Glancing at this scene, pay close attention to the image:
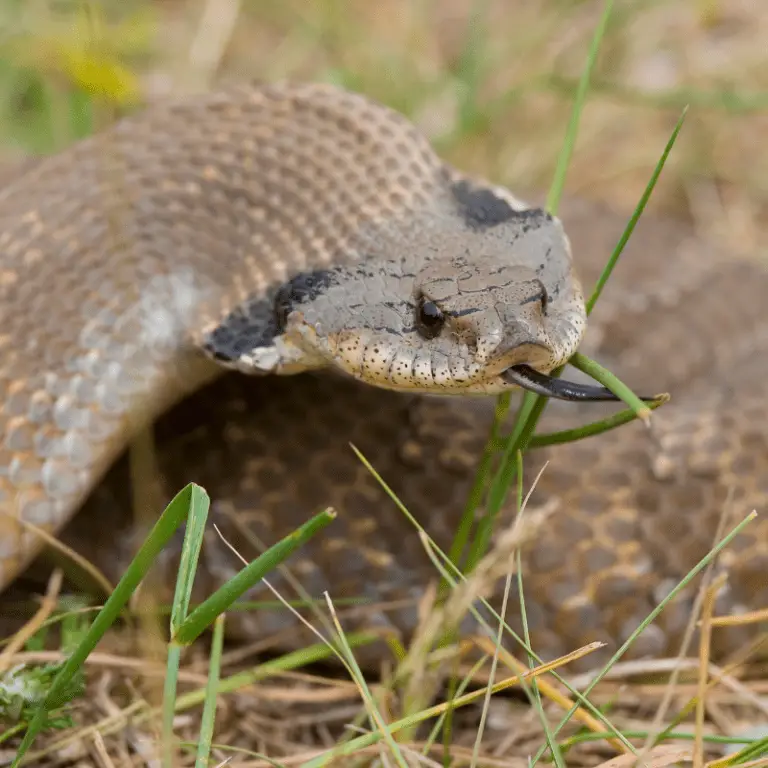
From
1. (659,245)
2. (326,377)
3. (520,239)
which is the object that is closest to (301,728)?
(326,377)

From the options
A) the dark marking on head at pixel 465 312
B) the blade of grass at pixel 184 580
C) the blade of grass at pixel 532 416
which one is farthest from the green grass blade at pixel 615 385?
the blade of grass at pixel 184 580

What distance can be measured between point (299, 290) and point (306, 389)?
640 millimetres

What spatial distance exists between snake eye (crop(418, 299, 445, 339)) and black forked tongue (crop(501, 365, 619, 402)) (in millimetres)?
179

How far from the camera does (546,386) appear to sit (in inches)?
90.5

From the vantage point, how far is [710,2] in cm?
602

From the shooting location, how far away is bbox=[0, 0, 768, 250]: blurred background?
4.88m

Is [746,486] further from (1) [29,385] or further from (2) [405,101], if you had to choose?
(2) [405,101]

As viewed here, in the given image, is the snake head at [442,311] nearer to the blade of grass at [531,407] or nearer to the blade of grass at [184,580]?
the blade of grass at [531,407]

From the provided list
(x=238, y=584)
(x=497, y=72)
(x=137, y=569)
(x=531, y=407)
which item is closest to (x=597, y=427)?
(x=531, y=407)

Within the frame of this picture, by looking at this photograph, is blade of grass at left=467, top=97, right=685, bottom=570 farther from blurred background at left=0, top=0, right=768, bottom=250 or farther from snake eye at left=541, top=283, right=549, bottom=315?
blurred background at left=0, top=0, right=768, bottom=250

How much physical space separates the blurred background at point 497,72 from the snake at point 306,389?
166 cm

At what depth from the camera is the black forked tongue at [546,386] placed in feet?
7.50

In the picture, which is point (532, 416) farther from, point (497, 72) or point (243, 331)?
point (497, 72)

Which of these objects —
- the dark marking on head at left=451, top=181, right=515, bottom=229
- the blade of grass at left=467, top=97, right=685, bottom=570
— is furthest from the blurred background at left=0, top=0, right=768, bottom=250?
the blade of grass at left=467, top=97, right=685, bottom=570
